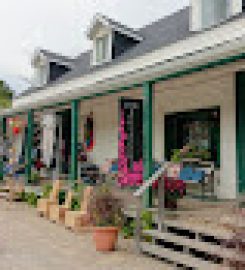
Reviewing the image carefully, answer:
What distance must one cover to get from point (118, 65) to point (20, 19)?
15.2 meters

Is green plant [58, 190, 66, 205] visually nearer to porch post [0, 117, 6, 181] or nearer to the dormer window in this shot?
the dormer window

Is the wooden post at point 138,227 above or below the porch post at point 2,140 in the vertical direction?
below

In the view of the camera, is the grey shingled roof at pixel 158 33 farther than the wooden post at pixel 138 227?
Yes

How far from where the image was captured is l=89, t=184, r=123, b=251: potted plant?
10.2 metres

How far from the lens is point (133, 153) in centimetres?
1700

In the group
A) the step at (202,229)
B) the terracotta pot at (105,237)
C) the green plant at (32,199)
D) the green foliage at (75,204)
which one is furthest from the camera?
the green plant at (32,199)

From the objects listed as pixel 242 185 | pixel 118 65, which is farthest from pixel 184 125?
pixel 242 185

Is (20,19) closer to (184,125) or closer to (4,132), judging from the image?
(4,132)

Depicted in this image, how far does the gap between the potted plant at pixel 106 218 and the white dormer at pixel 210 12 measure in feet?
16.4

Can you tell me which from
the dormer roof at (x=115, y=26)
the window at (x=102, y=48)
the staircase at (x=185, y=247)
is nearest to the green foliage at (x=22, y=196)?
the window at (x=102, y=48)

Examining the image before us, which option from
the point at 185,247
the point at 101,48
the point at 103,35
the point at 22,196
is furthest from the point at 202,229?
the point at 101,48

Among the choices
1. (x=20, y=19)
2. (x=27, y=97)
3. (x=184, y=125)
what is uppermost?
(x=20, y=19)

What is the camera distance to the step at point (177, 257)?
827cm

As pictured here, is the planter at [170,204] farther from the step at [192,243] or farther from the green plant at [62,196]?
the green plant at [62,196]
